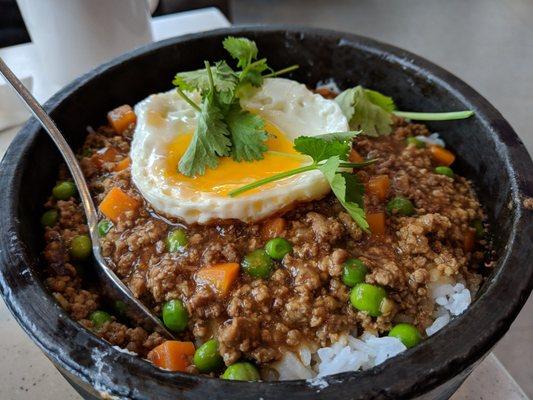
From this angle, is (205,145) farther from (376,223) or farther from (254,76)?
(376,223)

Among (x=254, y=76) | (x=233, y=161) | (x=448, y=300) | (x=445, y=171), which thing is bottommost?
(x=448, y=300)

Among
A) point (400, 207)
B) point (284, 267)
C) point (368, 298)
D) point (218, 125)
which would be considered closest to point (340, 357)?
point (368, 298)

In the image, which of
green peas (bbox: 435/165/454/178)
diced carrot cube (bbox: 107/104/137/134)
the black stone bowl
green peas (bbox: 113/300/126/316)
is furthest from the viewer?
diced carrot cube (bbox: 107/104/137/134)

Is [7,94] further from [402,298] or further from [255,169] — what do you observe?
[402,298]

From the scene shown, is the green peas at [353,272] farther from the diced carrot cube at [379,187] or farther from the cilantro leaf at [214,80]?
the cilantro leaf at [214,80]

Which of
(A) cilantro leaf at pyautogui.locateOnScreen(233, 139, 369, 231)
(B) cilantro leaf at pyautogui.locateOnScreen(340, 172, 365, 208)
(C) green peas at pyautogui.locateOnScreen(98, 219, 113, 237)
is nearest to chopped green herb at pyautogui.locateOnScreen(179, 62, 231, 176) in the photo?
(A) cilantro leaf at pyautogui.locateOnScreen(233, 139, 369, 231)

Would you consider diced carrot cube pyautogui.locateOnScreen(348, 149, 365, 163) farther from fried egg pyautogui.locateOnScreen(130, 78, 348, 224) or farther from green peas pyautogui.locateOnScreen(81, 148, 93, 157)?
green peas pyautogui.locateOnScreen(81, 148, 93, 157)
